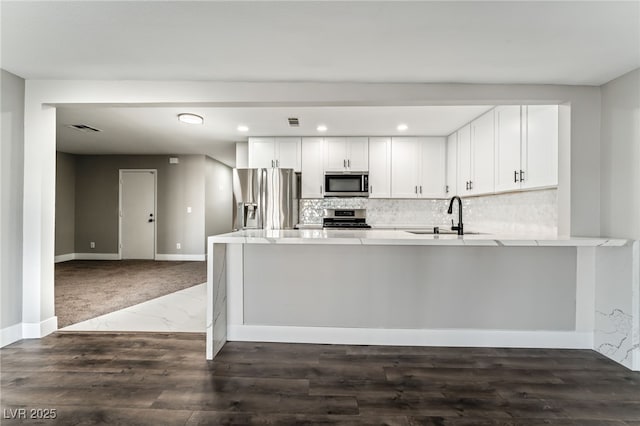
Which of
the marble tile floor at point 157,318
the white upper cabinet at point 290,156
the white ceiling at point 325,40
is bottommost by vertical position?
the marble tile floor at point 157,318

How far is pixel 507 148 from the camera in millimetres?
3162

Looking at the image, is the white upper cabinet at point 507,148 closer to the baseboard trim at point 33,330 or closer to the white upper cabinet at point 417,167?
the white upper cabinet at point 417,167

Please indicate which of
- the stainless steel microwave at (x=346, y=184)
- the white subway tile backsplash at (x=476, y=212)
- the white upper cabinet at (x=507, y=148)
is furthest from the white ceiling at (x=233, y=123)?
the white subway tile backsplash at (x=476, y=212)

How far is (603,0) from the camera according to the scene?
158cm

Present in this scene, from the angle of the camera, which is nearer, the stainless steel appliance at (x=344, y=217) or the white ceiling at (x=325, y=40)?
the white ceiling at (x=325, y=40)

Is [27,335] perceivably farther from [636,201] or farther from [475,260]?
[636,201]

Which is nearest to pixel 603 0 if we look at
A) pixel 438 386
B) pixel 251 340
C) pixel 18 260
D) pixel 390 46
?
pixel 390 46

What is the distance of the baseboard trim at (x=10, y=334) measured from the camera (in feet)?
8.29

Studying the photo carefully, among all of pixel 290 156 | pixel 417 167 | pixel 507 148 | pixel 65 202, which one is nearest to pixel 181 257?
pixel 65 202

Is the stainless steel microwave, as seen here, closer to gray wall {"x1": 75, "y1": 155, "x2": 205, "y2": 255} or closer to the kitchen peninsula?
the kitchen peninsula

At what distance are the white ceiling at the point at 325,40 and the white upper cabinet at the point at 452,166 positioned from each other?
6.19 ft

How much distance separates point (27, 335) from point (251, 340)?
193 centimetres

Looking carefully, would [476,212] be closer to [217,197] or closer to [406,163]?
[406,163]

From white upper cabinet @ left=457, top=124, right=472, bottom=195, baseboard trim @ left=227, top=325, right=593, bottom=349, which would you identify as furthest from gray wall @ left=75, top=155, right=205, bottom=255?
white upper cabinet @ left=457, top=124, right=472, bottom=195
